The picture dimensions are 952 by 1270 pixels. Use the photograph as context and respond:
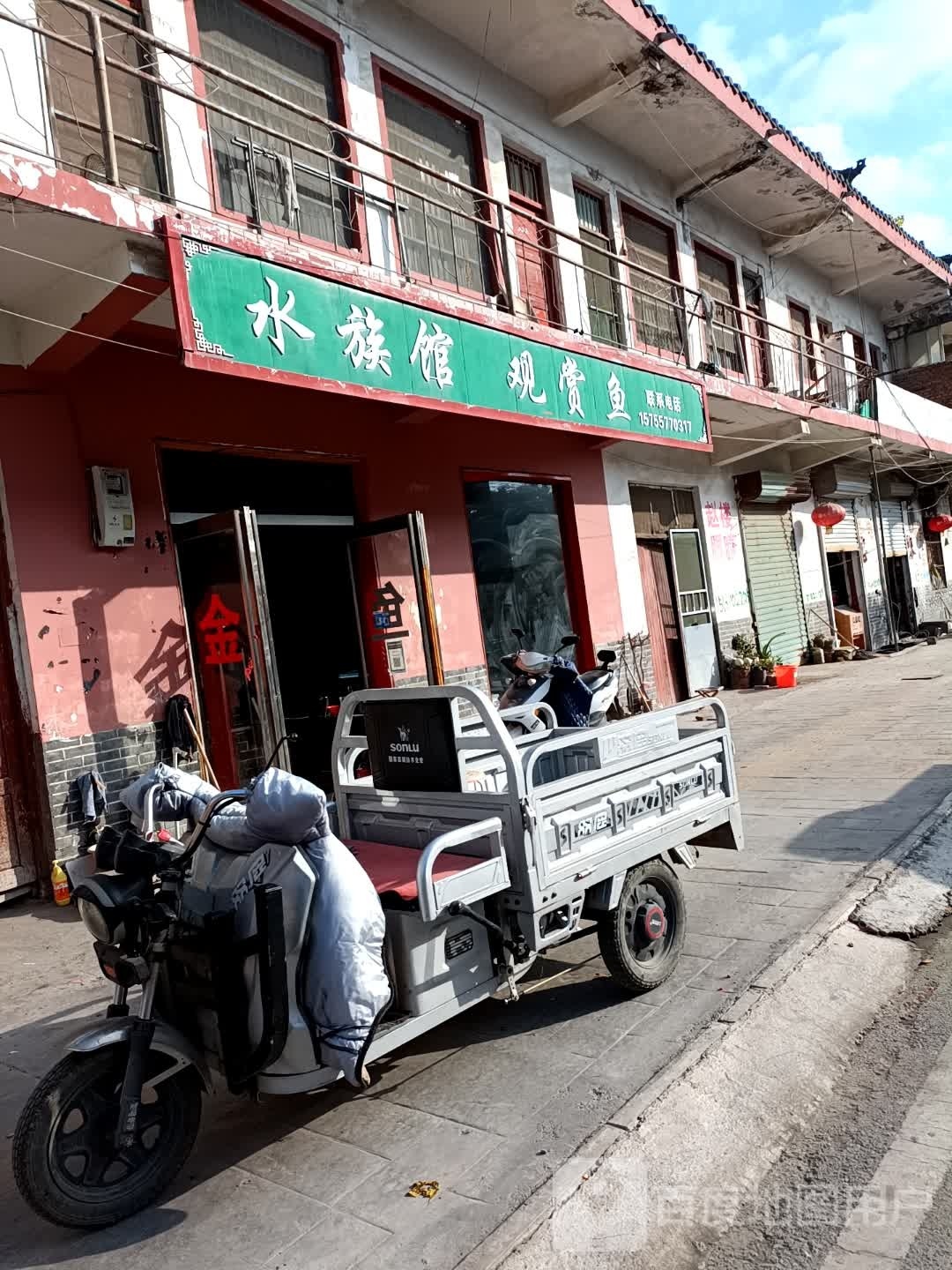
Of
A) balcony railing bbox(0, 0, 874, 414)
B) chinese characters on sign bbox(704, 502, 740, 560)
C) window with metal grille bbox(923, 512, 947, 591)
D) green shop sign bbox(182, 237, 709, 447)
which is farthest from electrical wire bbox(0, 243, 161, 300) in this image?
window with metal grille bbox(923, 512, 947, 591)

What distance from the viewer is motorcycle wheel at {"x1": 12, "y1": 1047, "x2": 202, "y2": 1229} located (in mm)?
2580

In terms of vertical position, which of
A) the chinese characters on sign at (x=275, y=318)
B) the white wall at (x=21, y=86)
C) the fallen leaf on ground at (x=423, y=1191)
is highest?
the white wall at (x=21, y=86)

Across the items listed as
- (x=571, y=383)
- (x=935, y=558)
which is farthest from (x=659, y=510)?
(x=935, y=558)

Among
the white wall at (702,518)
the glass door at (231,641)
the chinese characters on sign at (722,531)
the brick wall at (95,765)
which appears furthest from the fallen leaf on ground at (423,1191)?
the chinese characters on sign at (722,531)

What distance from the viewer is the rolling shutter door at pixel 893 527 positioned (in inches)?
832

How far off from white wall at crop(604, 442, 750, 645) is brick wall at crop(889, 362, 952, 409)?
10199 millimetres

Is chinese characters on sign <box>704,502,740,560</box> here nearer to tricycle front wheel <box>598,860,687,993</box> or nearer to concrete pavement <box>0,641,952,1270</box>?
concrete pavement <box>0,641,952,1270</box>

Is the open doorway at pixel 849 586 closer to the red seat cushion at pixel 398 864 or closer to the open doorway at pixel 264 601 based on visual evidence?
the open doorway at pixel 264 601

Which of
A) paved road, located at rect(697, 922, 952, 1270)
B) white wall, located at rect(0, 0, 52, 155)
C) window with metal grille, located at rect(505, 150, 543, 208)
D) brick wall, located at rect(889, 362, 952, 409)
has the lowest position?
paved road, located at rect(697, 922, 952, 1270)

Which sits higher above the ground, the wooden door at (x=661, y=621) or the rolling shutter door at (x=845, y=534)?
the rolling shutter door at (x=845, y=534)

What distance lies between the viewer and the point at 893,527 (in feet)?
71.2

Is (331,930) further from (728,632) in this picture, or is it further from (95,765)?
(728,632)

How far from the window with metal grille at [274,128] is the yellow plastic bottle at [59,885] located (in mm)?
4890

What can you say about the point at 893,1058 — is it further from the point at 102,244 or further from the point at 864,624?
the point at 864,624
